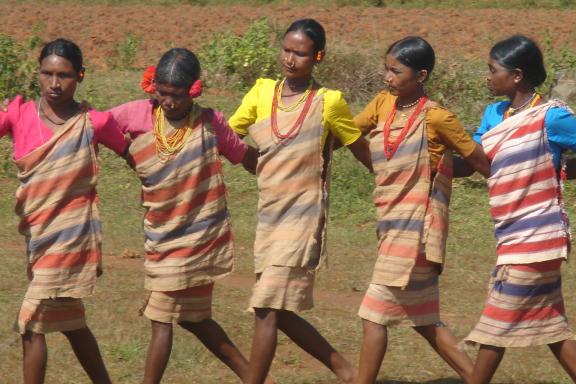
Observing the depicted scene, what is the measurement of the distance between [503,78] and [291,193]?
107 centimetres

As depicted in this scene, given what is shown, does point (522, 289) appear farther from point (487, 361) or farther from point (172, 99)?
point (172, 99)

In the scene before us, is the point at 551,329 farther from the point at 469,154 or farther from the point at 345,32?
the point at 345,32

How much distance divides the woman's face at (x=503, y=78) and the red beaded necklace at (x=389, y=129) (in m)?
0.33

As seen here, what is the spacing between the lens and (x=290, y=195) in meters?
5.49

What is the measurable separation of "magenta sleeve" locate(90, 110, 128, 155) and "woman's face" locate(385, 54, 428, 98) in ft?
4.01

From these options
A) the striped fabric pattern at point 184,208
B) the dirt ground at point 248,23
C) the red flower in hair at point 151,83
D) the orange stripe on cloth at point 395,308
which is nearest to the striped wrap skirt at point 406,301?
→ the orange stripe on cloth at point 395,308

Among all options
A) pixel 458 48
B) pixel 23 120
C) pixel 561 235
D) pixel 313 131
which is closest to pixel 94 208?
pixel 23 120

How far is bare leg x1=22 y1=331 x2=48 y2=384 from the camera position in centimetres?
535

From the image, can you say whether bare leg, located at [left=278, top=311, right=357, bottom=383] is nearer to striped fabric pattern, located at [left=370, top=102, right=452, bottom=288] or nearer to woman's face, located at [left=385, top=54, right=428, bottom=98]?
striped fabric pattern, located at [left=370, top=102, right=452, bottom=288]

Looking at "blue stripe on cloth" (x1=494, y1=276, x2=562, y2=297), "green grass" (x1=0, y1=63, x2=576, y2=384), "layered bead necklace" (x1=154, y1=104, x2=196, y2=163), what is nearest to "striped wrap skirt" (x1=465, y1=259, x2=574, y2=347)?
"blue stripe on cloth" (x1=494, y1=276, x2=562, y2=297)

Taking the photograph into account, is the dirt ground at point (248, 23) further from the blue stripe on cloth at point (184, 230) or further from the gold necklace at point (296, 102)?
the blue stripe on cloth at point (184, 230)

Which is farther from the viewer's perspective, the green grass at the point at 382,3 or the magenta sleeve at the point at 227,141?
the green grass at the point at 382,3

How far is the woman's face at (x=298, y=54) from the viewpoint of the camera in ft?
18.0

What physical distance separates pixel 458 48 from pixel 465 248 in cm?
1611
